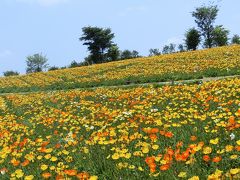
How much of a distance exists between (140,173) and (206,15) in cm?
7239

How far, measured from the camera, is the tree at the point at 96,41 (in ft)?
254

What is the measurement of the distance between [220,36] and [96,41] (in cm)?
2470

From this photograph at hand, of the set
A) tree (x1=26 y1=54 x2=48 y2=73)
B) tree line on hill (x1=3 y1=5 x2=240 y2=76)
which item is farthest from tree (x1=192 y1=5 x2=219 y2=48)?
tree (x1=26 y1=54 x2=48 y2=73)

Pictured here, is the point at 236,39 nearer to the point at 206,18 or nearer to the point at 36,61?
the point at 206,18

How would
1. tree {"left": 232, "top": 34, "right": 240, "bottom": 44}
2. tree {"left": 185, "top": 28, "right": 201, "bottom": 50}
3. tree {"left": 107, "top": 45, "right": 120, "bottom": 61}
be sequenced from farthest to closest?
tree {"left": 107, "top": 45, "right": 120, "bottom": 61}, tree {"left": 232, "top": 34, "right": 240, "bottom": 44}, tree {"left": 185, "top": 28, "right": 201, "bottom": 50}

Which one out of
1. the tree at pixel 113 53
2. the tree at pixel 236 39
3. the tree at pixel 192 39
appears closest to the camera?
the tree at pixel 192 39

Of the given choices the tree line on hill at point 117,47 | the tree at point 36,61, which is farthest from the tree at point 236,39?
the tree at point 36,61

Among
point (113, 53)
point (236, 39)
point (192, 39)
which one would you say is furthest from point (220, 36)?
point (113, 53)

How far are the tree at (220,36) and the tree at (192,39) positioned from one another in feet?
21.0

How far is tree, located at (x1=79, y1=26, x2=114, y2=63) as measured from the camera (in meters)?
77.4

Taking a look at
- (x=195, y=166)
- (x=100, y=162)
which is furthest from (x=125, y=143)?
(x=195, y=166)

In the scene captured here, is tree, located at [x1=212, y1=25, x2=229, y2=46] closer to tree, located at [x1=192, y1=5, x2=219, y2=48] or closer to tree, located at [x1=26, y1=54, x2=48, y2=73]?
tree, located at [x1=192, y1=5, x2=219, y2=48]

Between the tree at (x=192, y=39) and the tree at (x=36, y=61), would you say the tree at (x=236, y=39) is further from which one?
the tree at (x=36, y=61)

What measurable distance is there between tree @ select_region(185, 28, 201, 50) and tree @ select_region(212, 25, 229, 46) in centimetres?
640
